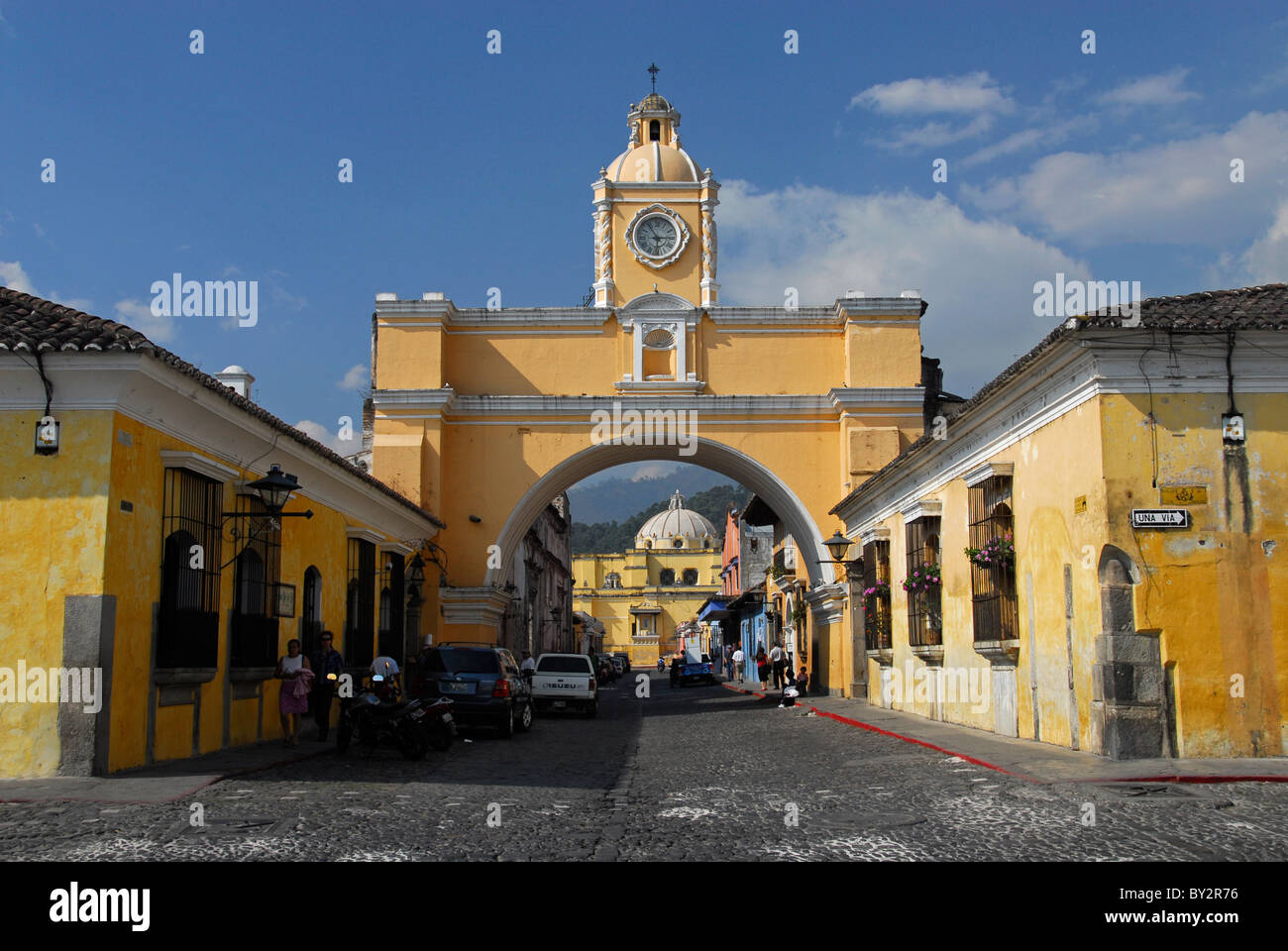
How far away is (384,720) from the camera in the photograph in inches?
501

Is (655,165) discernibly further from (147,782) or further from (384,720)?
(147,782)

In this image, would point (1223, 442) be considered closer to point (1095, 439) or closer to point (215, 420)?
point (1095, 439)

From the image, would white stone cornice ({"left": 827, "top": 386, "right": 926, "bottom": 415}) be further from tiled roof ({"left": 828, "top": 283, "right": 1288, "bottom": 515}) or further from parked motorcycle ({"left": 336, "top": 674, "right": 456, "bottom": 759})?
parked motorcycle ({"left": 336, "top": 674, "right": 456, "bottom": 759})

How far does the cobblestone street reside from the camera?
6793mm

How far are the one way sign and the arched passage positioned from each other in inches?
587

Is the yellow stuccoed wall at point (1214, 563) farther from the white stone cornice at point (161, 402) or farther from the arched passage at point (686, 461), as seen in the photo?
the arched passage at point (686, 461)

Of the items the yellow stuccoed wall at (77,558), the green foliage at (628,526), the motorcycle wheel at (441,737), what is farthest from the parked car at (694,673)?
the green foliage at (628,526)

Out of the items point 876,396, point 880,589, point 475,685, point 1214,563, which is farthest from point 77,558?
point 876,396

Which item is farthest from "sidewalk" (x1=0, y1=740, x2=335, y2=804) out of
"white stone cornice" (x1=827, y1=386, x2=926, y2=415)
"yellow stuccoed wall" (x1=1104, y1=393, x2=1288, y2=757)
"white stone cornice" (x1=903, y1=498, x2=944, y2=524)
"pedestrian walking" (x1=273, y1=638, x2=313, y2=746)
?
"white stone cornice" (x1=827, y1=386, x2=926, y2=415)

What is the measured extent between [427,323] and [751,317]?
275 inches

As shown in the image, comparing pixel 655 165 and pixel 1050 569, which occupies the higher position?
pixel 655 165

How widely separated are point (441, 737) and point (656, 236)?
51.9ft

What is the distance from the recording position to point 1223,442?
11.0m
